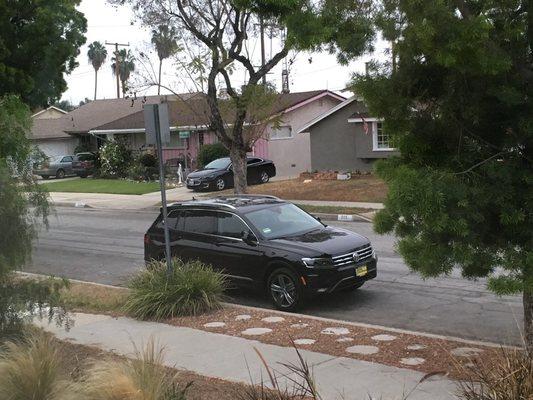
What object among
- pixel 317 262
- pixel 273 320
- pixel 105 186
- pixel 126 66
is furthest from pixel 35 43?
pixel 126 66

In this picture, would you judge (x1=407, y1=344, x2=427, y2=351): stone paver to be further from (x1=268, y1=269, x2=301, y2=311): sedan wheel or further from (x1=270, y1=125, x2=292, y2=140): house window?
(x1=270, y1=125, x2=292, y2=140): house window

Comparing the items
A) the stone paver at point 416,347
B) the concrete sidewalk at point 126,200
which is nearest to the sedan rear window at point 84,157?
the concrete sidewalk at point 126,200

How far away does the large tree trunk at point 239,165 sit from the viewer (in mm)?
22500

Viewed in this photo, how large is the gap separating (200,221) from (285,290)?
2.13m

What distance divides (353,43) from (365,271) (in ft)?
Answer: 14.4

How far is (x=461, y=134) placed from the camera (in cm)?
621

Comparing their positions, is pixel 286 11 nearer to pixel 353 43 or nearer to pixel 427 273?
pixel 353 43

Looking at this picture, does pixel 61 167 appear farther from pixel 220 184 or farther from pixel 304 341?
pixel 304 341

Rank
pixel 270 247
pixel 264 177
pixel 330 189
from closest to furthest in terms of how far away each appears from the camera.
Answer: pixel 270 247 → pixel 330 189 → pixel 264 177

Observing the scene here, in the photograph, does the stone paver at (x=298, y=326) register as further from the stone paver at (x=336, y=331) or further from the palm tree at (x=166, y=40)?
the palm tree at (x=166, y=40)

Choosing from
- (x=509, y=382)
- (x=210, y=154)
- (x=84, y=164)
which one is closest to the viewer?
(x=509, y=382)

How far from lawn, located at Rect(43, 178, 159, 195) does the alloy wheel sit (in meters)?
24.3

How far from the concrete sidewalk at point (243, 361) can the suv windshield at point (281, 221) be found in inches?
95.6

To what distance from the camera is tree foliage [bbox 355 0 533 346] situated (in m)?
5.61
